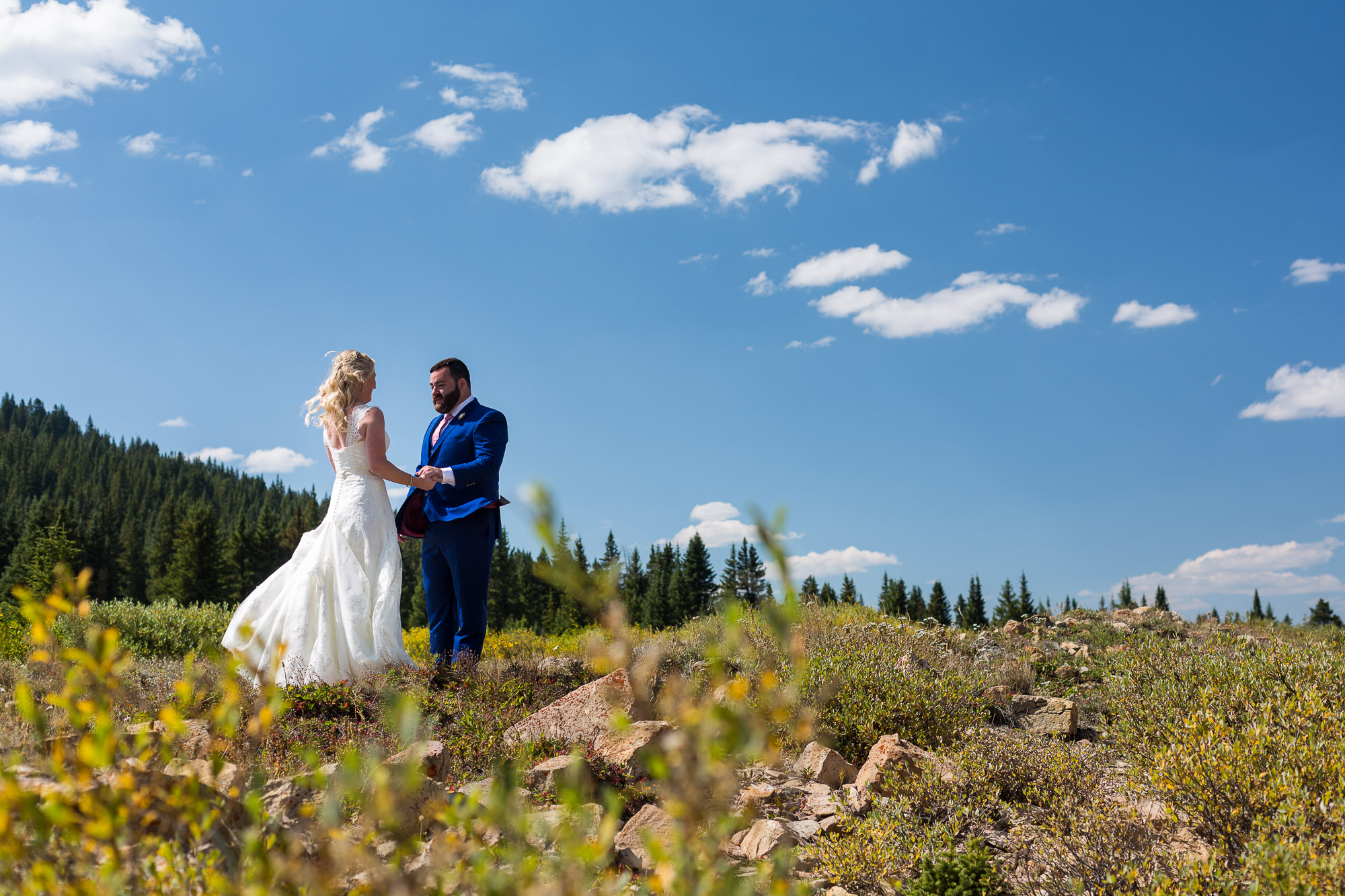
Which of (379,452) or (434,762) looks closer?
(434,762)

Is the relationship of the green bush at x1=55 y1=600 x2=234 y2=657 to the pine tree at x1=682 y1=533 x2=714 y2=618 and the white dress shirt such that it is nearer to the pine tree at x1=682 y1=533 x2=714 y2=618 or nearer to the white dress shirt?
the white dress shirt

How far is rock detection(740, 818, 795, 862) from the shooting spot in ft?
13.8

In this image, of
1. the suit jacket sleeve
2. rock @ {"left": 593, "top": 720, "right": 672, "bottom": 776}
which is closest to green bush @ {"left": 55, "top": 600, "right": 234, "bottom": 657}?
the suit jacket sleeve

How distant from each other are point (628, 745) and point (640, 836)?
53.6 inches

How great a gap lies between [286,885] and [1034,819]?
14.5 ft

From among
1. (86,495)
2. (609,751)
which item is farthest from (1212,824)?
(86,495)

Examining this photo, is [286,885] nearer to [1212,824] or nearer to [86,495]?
[1212,824]

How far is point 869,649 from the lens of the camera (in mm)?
7543

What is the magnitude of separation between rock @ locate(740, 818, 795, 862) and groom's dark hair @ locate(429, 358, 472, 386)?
4.66 metres

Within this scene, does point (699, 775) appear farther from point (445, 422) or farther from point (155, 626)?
point (155, 626)

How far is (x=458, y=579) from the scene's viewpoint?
701cm

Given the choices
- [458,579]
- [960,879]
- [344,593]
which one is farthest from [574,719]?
[960,879]

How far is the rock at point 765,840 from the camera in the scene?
13.8ft

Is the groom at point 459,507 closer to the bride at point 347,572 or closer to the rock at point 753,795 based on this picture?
the bride at point 347,572
